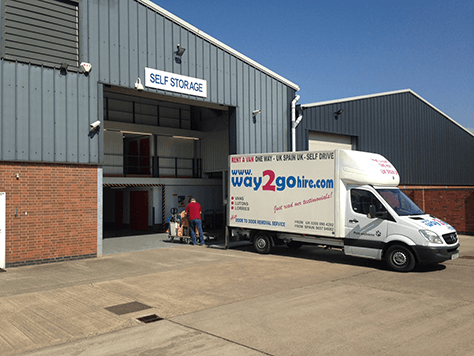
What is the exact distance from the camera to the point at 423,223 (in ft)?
36.2

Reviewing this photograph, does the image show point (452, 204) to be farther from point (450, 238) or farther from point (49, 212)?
point (49, 212)

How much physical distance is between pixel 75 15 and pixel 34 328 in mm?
10152

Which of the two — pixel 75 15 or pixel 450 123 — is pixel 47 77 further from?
pixel 450 123

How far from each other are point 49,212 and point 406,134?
67.0ft

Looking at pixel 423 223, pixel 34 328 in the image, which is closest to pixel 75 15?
pixel 34 328

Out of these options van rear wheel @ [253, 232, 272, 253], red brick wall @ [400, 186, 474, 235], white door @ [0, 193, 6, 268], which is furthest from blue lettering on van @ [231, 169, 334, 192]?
red brick wall @ [400, 186, 474, 235]

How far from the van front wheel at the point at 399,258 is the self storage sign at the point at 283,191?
178 cm

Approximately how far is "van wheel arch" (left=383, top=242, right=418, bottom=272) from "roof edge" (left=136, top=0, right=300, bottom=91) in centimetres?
1022

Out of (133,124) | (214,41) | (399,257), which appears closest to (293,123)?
(214,41)

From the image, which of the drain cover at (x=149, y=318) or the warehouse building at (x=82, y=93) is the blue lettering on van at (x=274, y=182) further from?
the drain cover at (x=149, y=318)

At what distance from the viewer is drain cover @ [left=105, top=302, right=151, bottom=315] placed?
7.71 metres

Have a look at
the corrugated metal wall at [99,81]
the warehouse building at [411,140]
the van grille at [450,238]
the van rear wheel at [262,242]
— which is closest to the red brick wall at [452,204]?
the warehouse building at [411,140]

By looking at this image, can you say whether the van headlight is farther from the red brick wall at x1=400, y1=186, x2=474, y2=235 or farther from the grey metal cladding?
the grey metal cladding

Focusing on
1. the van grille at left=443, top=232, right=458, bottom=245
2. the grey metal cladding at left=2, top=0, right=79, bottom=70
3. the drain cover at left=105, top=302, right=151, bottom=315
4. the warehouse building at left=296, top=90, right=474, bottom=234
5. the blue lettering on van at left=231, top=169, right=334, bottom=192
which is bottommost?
the drain cover at left=105, top=302, right=151, bottom=315
